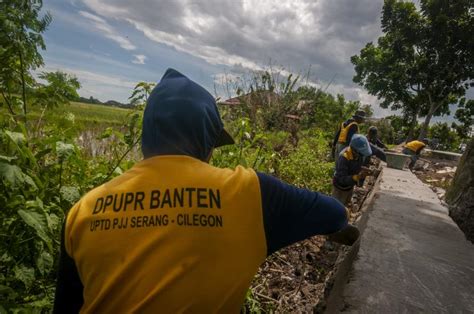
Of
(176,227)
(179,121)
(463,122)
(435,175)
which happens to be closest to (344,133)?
(435,175)

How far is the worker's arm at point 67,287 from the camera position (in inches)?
42.8

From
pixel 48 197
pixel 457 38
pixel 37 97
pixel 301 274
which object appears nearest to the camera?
pixel 48 197

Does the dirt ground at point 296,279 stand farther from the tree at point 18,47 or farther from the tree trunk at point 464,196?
the tree at point 18,47

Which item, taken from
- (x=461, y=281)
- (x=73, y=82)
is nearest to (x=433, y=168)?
(x=461, y=281)

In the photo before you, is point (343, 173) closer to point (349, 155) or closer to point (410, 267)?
point (349, 155)

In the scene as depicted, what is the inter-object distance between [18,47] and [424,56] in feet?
74.2

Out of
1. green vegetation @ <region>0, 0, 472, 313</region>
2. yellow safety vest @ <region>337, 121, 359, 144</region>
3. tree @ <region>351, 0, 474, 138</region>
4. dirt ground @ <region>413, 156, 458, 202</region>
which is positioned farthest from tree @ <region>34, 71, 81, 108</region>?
tree @ <region>351, 0, 474, 138</region>

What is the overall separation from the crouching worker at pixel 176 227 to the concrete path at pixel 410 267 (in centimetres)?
72

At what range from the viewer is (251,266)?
102 centimetres

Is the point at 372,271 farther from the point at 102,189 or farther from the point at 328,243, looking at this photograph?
the point at 328,243

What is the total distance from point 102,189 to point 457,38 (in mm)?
22434

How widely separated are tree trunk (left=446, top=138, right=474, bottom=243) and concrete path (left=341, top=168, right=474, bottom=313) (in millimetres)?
111

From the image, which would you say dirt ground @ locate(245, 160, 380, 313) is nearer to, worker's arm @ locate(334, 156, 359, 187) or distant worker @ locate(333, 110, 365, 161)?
worker's arm @ locate(334, 156, 359, 187)

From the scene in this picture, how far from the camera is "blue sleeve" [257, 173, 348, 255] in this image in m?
1.06
